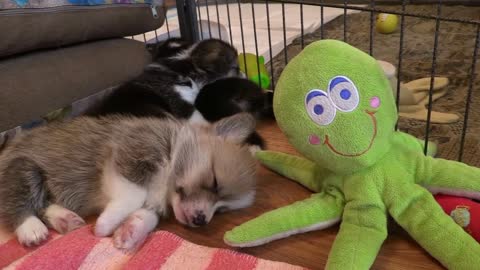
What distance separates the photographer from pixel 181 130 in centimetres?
127

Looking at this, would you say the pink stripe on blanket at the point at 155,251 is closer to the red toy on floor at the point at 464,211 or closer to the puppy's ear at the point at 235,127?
the puppy's ear at the point at 235,127

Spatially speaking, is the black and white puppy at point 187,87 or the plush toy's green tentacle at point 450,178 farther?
the black and white puppy at point 187,87

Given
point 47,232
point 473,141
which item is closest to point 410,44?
point 473,141

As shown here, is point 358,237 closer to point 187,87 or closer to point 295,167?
point 295,167

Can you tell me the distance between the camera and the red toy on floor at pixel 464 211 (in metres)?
0.90

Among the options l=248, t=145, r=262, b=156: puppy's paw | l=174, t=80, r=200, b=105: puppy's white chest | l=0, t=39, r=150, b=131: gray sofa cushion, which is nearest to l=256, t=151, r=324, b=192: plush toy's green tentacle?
l=248, t=145, r=262, b=156: puppy's paw

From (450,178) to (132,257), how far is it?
731 millimetres

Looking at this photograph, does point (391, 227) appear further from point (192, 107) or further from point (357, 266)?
point (192, 107)

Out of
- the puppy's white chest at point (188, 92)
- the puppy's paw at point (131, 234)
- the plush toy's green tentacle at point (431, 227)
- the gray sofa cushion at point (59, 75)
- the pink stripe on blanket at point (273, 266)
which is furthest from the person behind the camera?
the puppy's white chest at point (188, 92)

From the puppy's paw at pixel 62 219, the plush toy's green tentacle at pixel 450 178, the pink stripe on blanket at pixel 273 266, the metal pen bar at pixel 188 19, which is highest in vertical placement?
the metal pen bar at pixel 188 19

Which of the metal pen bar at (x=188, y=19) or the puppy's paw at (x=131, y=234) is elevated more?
the metal pen bar at (x=188, y=19)

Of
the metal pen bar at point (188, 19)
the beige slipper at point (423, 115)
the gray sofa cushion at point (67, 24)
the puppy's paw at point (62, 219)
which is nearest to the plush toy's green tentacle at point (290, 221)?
the puppy's paw at point (62, 219)

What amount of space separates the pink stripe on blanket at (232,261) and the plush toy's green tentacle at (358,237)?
7.0 inches

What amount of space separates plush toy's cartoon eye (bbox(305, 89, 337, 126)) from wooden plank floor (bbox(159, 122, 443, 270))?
0.32 metres
